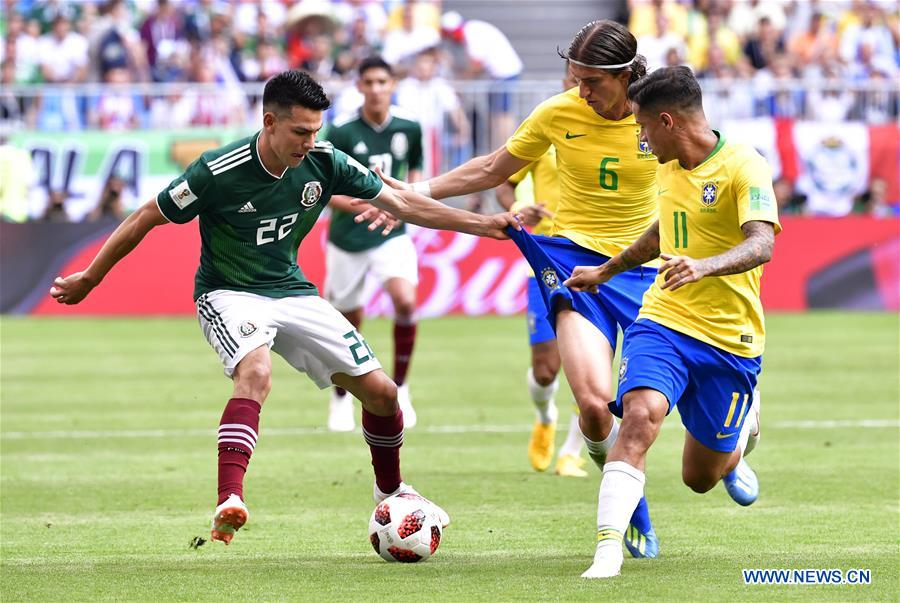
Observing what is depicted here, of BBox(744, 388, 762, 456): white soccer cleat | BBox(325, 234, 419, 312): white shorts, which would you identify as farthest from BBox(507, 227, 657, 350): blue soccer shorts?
BBox(325, 234, 419, 312): white shorts

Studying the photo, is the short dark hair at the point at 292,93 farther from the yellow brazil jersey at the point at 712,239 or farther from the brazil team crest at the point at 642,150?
the brazil team crest at the point at 642,150

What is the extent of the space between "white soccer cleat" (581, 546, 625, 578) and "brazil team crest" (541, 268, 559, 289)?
1920 mm

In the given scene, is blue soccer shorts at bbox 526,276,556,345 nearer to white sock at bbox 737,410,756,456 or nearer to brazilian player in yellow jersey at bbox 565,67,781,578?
white sock at bbox 737,410,756,456

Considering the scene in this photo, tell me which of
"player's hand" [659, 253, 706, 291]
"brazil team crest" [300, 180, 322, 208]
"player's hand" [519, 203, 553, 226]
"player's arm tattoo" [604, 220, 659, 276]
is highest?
"player's hand" [659, 253, 706, 291]

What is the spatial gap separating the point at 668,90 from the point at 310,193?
6.34 feet

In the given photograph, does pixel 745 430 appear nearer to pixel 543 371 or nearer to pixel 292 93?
pixel 292 93

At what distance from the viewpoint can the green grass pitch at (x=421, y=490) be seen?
654cm

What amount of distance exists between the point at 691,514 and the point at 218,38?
16939mm

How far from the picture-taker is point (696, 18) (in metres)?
25.0

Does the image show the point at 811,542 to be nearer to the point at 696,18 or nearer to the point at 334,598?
the point at 334,598

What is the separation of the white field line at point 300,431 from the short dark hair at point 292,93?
4995mm

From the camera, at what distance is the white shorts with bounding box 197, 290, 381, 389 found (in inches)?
287

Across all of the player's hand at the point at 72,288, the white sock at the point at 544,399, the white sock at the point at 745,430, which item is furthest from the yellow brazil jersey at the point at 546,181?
the player's hand at the point at 72,288

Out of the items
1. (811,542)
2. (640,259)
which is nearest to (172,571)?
(640,259)
